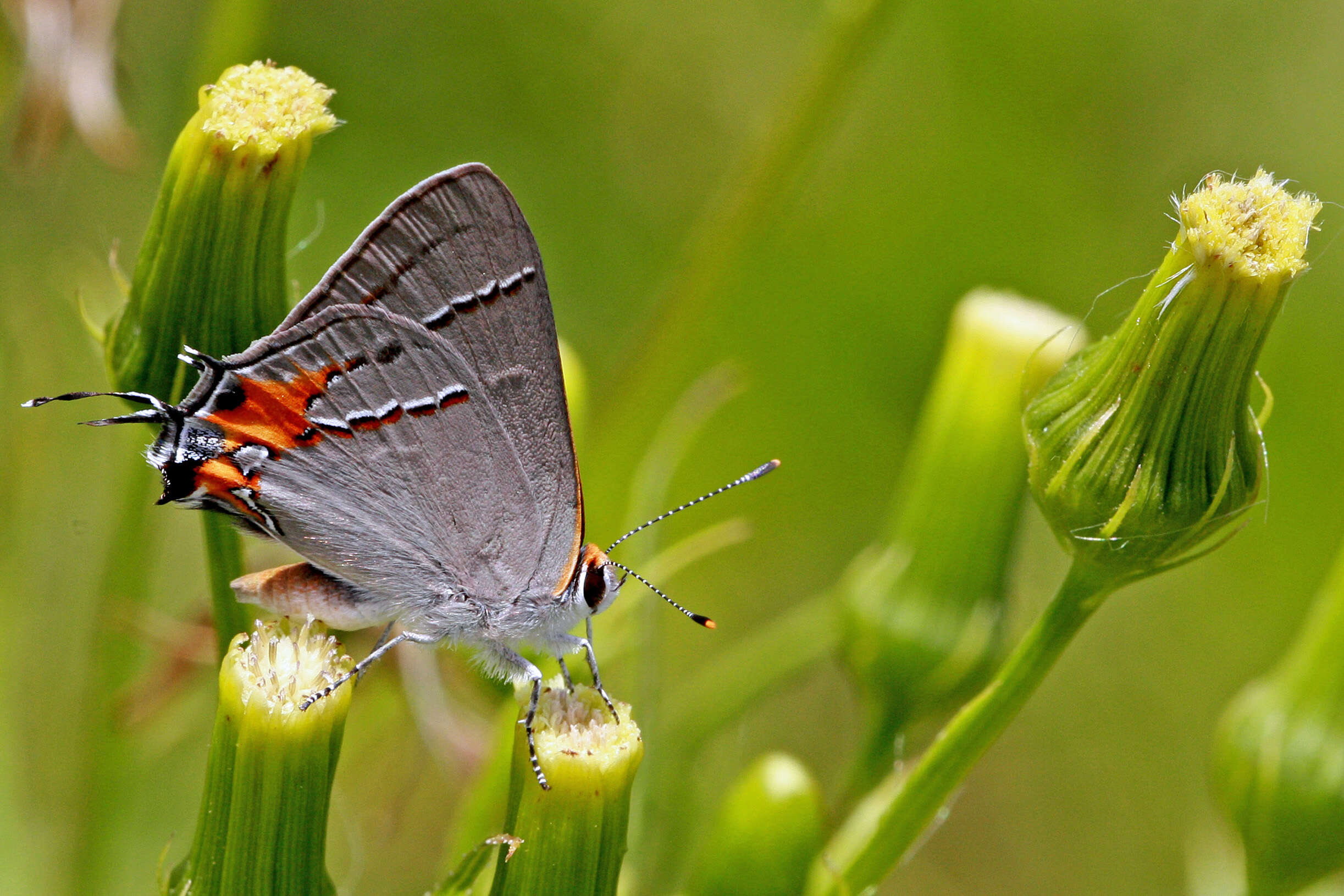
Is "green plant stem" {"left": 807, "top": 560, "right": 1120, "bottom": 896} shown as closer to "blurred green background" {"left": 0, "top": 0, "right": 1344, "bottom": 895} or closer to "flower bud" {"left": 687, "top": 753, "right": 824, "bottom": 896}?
"flower bud" {"left": 687, "top": 753, "right": 824, "bottom": 896}

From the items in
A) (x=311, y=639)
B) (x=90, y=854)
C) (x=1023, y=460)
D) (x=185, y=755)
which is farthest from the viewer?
(x=185, y=755)

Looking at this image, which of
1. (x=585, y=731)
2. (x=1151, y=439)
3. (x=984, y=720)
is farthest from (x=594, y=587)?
(x=1151, y=439)

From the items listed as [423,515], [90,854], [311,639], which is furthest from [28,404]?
[90,854]

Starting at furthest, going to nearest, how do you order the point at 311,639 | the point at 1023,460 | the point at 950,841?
the point at 950,841
the point at 1023,460
the point at 311,639

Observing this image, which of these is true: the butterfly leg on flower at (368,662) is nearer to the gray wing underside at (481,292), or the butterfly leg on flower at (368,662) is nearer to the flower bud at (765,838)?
the gray wing underside at (481,292)

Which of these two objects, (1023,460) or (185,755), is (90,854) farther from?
(1023,460)

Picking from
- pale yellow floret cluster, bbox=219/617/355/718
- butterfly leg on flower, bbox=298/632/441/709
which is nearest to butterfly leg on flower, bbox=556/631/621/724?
butterfly leg on flower, bbox=298/632/441/709

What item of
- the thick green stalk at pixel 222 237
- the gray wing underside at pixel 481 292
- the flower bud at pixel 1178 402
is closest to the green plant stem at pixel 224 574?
the thick green stalk at pixel 222 237
